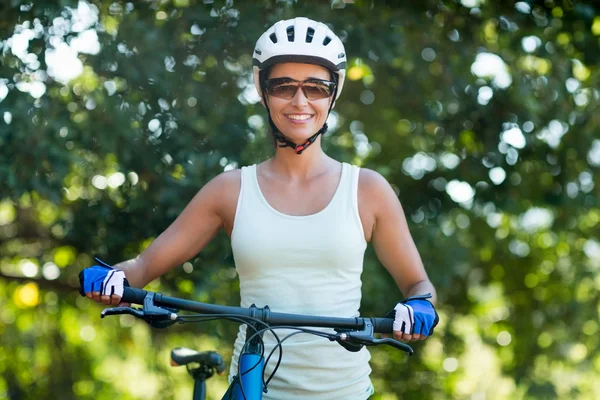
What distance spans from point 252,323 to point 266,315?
57 millimetres

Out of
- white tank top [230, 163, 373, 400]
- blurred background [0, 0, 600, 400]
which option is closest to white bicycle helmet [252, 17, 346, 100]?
white tank top [230, 163, 373, 400]

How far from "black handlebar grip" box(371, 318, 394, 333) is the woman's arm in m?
0.45

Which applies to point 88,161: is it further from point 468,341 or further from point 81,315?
point 468,341

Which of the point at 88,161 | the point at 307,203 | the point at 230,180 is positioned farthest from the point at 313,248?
the point at 88,161

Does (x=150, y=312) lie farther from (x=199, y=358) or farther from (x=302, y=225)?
(x=199, y=358)

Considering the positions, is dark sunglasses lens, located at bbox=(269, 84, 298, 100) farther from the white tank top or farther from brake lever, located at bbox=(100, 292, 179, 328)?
brake lever, located at bbox=(100, 292, 179, 328)

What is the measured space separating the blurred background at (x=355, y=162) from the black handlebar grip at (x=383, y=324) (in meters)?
2.21

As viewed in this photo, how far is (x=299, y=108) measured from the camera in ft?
9.64

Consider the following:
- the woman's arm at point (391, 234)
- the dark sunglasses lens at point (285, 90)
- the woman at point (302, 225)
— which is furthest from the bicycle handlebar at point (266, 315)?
the dark sunglasses lens at point (285, 90)

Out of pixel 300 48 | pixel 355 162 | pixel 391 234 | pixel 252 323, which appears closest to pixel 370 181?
pixel 391 234

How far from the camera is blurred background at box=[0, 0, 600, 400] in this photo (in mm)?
4547

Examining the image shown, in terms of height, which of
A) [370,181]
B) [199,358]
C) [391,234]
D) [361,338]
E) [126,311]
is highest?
[370,181]

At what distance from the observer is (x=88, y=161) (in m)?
4.69

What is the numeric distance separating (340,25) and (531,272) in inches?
107
